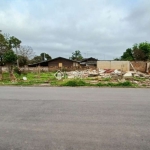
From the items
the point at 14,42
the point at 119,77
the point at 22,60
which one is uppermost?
the point at 14,42

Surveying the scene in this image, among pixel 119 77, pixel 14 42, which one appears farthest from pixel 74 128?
pixel 14 42

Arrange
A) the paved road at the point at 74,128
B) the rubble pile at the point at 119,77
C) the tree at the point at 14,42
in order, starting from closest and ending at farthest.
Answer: the paved road at the point at 74,128, the rubble pile at the point at 119,77, the tree at the point at 14,42

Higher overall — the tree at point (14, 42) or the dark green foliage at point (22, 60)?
the tree at point (14, 42)

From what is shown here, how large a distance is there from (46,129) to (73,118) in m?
1.04

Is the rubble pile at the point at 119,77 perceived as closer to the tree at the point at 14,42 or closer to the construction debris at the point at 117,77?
the construction debris at the point at 117,77

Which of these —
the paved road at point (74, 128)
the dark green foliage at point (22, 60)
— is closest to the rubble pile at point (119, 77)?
the paved road at point (74, 128)

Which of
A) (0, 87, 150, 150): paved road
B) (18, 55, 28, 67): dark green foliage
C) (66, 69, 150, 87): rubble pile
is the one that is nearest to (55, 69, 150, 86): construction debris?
(66, 69, 150, 87): rubble pile

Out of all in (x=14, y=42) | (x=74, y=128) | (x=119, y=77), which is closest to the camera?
(x=74, y=128)

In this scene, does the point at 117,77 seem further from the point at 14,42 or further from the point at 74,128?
the point at 14,42

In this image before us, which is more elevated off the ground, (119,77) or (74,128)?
(119,77)

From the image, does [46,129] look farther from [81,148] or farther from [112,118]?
[112,118]

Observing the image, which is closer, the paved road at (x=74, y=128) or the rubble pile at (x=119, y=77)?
the paved road at (x=74, y=128)

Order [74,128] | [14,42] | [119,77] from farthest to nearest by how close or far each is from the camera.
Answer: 1. [14,42]
2. [119,77]
3. [74,128]

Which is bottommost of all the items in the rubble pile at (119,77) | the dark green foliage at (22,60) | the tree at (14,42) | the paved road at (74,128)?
the paved road at (74,128)
